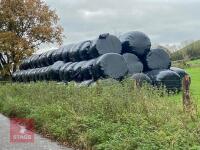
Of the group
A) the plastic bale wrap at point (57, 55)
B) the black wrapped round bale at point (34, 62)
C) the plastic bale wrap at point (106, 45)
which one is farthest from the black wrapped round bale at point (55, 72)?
the black wrapped round bale at point (34, 62)

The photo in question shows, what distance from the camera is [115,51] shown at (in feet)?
71.4

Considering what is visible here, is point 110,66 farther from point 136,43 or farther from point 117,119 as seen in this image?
point 117,119

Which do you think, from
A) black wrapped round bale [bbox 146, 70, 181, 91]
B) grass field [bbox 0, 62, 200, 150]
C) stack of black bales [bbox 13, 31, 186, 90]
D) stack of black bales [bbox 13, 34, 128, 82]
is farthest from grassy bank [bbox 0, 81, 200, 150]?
black wrapped round bale [bbox 146, 70, 181, 91]

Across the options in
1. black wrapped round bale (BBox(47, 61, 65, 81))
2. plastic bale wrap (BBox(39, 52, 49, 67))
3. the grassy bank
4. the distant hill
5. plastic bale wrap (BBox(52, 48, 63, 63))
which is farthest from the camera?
the distant hill

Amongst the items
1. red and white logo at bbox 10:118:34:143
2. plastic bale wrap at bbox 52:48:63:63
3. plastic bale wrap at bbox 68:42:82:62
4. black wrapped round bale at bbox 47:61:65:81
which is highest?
plastic bale wrap at bbox 68:42:82:62

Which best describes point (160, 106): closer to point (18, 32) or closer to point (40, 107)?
point (40, 107)

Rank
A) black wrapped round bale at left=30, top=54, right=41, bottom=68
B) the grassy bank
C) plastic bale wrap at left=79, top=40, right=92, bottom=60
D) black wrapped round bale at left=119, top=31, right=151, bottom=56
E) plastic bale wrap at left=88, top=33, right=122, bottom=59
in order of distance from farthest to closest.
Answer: black wrapped round bale at left=30, top=54, right=41, bottom=68
plastic bale wrap at left=79, top=40, right=92, bottom=60
black wrapped round bale at left=119, top=31, right=151, bottom=56
plastic bale wrap at left=88, top=33, right=122, bottom=59
the grassy bank

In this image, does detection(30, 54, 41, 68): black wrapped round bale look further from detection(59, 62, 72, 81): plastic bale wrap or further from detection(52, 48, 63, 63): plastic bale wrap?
detection(59, 62, 72, 81): plastic bale wrap

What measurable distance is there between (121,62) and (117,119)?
8.12 meters

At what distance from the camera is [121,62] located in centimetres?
2006

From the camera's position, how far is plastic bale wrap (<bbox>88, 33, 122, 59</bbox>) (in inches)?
848

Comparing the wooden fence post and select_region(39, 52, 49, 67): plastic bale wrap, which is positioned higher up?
the wooden fence post

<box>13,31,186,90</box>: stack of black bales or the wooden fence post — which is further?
<box>13,31,186,90</box>: stack of black bales

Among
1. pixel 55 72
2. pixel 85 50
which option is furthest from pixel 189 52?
pixel 85 50
